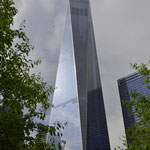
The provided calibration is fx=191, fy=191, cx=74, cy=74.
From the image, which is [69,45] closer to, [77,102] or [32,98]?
[77,102]

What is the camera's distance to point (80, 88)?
84.8 metres

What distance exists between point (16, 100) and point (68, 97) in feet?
271

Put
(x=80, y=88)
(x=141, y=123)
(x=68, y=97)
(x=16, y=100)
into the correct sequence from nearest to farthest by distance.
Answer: (x=16, y=100) < (x=141, y=123) < (x=80, y=88) < (x=68, y=97)

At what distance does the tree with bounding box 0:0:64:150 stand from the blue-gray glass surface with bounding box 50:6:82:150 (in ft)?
243

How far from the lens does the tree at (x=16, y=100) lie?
6.72 metres

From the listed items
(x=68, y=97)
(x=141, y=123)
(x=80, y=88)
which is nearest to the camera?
(x=141, y=123)

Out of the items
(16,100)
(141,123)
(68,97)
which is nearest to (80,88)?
(68,97)

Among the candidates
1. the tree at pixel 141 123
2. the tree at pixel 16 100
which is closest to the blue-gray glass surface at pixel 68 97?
the tree at pixel 141 123

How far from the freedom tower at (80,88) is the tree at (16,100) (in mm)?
73548

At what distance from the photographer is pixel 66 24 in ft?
346

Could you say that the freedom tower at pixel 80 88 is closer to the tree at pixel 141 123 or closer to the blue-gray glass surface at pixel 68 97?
the blue-gray glass surface at pixel 68 97

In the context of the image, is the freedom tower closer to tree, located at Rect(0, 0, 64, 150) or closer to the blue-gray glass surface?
the blue-gray glass surface

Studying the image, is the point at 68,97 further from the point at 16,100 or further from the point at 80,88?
the point at 16,100

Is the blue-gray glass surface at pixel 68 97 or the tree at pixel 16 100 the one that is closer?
the tree at pixel 16 100
